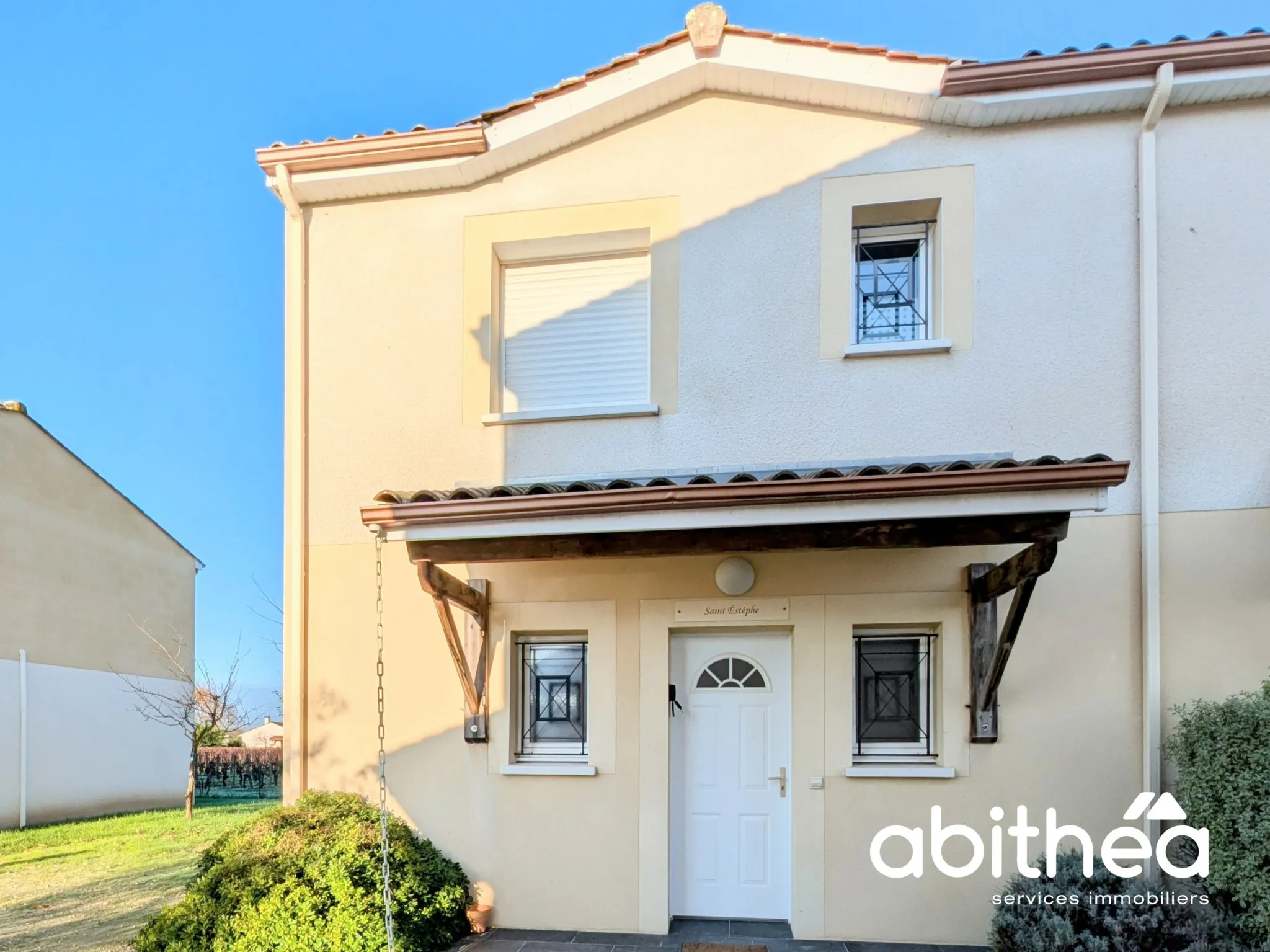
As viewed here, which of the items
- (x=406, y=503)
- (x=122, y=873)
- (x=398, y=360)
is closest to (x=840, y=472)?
(x=406, y=503)

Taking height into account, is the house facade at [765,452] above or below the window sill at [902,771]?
above

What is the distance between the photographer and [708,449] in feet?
18.5

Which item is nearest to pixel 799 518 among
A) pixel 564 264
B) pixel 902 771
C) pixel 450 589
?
pixel 902 771

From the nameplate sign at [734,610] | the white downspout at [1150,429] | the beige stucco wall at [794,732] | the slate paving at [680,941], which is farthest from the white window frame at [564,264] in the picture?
the slate paving at [680,941]

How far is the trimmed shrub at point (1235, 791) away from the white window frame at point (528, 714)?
4296mm

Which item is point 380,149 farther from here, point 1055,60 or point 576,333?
point 1055,60

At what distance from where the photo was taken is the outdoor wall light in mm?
5480

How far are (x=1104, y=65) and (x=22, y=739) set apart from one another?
17.6 m

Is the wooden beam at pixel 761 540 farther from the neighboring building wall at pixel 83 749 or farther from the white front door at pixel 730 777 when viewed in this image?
the neighboring building wall at pixel 83 749

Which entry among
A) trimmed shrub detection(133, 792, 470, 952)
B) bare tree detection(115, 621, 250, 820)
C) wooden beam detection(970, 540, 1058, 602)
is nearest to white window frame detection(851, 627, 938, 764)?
wooden beam detection(970, 540, 1058, 602)

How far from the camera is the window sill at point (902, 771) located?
5.11 meters

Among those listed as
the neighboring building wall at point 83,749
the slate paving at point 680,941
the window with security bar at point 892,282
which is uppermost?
the window with security bar at point 892,282

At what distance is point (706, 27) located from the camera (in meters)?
5.73

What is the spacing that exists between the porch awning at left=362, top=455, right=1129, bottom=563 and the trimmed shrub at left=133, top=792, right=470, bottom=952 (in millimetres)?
2280
